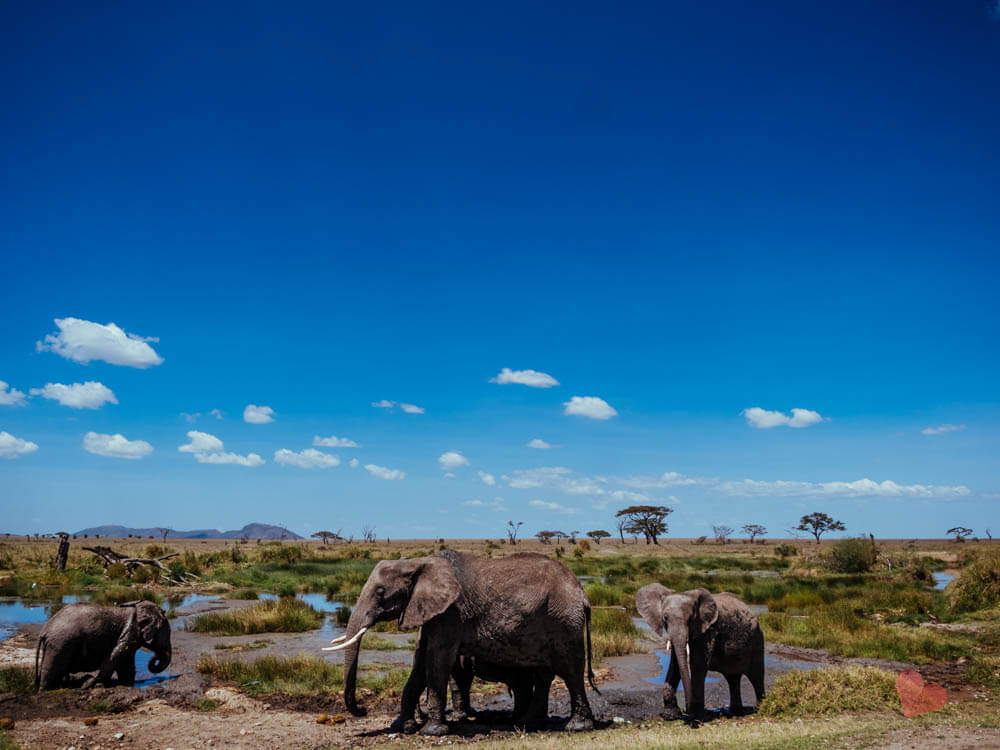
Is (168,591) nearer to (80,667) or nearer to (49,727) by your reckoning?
(80,667)

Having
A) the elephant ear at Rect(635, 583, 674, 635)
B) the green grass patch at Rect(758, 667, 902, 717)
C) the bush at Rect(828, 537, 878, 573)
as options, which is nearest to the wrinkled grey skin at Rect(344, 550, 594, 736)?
the elephant ear at Rect(635, 583, 674, 635)

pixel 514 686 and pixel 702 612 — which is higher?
pixel 702 612

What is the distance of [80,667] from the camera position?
1171 cm

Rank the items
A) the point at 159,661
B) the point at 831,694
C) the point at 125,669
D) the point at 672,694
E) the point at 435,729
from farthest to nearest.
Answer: the point at 159,661
the point at 125,669
the point at 672,694
the point at 831,694
the point at 435,729

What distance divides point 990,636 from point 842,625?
354 cm

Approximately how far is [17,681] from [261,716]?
5148 millimetres

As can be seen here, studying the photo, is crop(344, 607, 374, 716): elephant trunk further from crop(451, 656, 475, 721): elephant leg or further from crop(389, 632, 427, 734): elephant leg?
crop(451, 656, 475, 721): elephant leg

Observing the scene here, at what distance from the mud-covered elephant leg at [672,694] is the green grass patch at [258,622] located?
13.1 meters

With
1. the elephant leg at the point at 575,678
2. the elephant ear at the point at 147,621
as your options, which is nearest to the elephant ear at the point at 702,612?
the elephant leg at the point at 575,678

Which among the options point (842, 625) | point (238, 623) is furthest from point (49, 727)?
point (842, 625)

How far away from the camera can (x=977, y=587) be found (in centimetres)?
2264

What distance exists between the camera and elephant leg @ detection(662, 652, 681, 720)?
408 inches

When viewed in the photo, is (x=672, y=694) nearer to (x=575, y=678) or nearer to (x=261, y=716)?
(x=575, y=678)

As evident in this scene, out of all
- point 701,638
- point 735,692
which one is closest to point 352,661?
point 701,638
